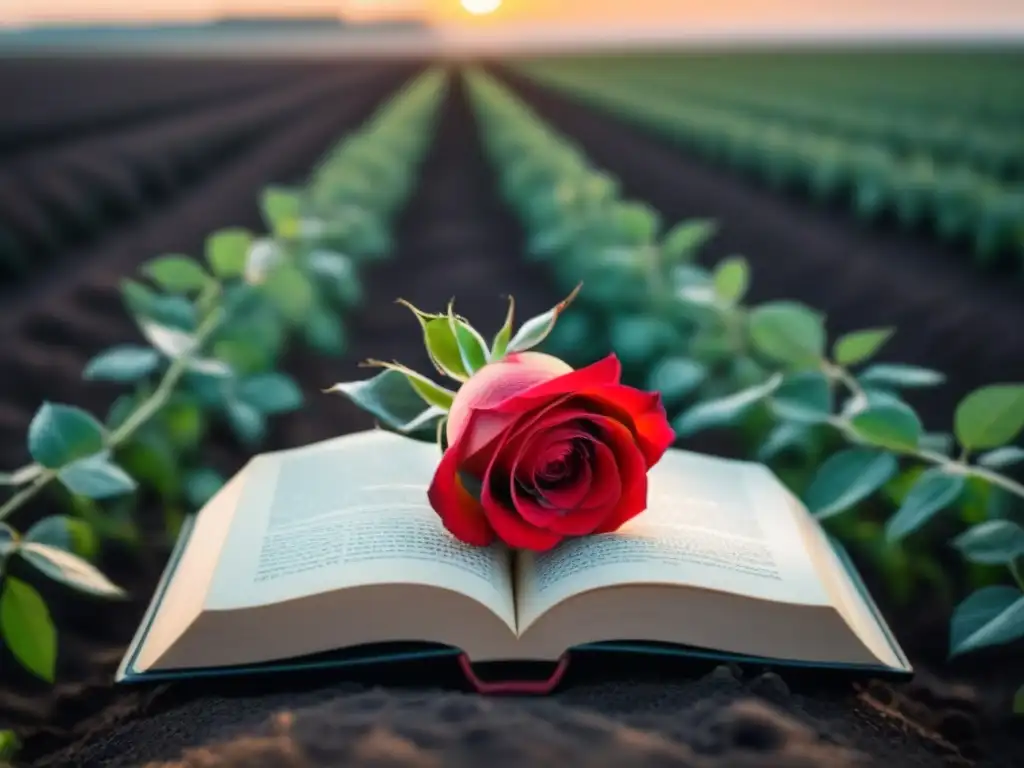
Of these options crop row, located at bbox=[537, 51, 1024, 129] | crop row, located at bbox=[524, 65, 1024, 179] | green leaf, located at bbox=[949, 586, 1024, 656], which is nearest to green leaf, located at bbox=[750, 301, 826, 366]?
green leaf, located at bbox=[949, 586, 1024, 656]

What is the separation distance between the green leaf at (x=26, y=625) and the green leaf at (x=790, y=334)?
0.99m

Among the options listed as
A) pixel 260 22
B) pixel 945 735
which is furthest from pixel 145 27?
pixel 945 735

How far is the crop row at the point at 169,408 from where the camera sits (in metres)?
1.20

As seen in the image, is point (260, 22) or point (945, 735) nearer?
point (945, 735)

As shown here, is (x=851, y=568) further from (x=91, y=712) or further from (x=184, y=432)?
(x=184, y=432)

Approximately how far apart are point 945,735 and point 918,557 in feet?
1.30

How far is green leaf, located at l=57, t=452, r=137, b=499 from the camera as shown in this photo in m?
1.27

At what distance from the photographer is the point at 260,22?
5203 centimetres

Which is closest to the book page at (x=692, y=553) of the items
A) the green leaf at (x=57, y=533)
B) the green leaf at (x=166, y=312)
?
the green leaf at (x=57, y=533)

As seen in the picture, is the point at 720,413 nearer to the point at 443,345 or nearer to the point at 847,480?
the point at 847,480

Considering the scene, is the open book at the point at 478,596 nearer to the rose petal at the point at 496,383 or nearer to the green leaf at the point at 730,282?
the rose petal at the point at 496,383

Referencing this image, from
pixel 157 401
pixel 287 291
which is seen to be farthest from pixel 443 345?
pixel 287 291

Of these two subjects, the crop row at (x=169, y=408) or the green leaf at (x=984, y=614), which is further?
the crop row at (x=169, y=408)

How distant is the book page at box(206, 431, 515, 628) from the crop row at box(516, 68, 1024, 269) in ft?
8.23
